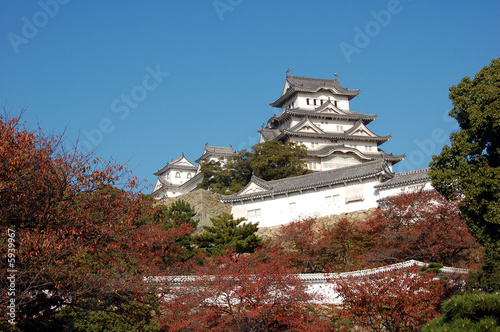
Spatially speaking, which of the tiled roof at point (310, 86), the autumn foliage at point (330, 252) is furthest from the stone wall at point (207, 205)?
the tiled roof at point (310, 86)

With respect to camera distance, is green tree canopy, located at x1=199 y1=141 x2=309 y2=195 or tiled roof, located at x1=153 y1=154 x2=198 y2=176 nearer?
green tree canopy, located at x1=199 y1=141 x2=309 y2=195

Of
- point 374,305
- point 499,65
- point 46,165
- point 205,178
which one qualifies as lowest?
point 374,305

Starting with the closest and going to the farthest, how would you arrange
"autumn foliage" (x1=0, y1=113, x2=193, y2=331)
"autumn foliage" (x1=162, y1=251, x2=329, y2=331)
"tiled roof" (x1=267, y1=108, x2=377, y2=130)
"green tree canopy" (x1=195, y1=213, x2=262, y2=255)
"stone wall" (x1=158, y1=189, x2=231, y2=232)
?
"autumn foliage" (x1=0, y1=113, x2=193, y2=331) < "autumn foliage" (x1=162, y1=251, x2=329, y2=331) < "green tree canopy" (x1=195, y1=213, x2=262, y2=255) < "stone wall" (x1=158, y1=189, x2=231, y2=232) < "tiled roof" (x1=267, y1=108, x2=377, y2=130)

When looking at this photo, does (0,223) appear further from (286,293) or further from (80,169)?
(286,293)

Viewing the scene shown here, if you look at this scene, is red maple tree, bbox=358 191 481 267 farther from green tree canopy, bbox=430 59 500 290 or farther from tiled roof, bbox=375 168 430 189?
green tree canopy, bbox=430 59 500 290

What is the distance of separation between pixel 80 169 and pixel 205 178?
100 feet

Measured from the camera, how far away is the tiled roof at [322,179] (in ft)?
100

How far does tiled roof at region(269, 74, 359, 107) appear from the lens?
166 ft

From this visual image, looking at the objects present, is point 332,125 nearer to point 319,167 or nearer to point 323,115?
point 323,115

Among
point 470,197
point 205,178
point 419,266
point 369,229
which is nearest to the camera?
point 470,197

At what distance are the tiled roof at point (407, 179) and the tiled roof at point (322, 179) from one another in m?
0.66

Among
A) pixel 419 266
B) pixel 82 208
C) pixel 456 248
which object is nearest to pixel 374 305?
pixel 419 266

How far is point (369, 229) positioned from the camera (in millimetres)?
23625

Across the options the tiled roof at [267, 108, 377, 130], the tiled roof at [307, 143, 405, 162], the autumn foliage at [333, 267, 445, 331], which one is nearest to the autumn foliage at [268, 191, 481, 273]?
the autumn foliage at [333, 267, 445, 331]
